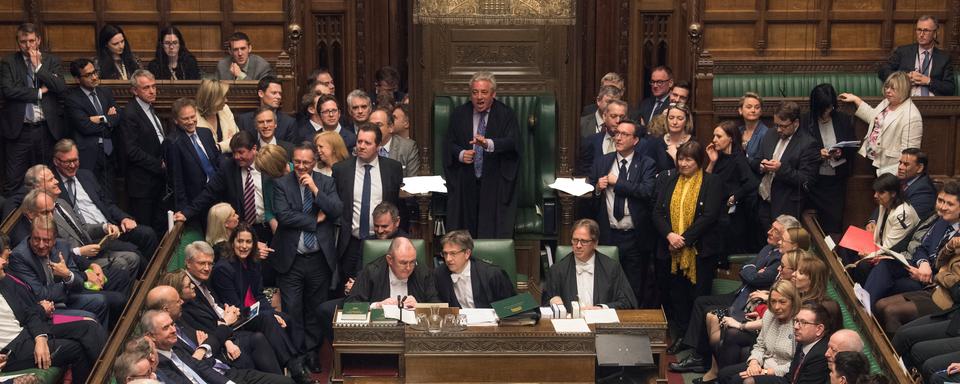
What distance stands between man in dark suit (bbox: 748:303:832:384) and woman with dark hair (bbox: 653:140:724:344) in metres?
1.80

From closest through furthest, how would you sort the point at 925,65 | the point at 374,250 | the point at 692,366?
the point at 374,250, the point at 692,366, the point at 925,65

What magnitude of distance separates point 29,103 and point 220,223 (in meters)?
1.79

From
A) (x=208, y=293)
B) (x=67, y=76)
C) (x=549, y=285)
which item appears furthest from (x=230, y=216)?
(x=67, y=76)

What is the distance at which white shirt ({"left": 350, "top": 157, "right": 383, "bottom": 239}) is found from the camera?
10.1m

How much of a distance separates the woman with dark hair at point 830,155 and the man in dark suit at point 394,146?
2.70 metres

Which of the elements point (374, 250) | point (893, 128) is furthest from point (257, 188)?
point (893, 128)

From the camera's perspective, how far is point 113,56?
11.4 meters

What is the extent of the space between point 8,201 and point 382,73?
330 cm

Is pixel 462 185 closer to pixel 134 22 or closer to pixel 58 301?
pixel 58 301

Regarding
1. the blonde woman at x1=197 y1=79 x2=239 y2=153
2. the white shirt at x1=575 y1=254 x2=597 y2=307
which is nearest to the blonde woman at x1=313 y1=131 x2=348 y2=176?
the blonde woman at x1=197 y1=79 x2=239 y2=153

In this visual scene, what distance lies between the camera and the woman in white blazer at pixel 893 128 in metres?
10.5

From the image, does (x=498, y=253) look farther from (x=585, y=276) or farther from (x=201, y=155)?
(x=201, y=155)

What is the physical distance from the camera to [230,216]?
9.61 meters

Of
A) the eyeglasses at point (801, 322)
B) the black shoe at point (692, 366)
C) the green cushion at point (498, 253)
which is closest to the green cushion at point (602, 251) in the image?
the green cushion at point (498, 253)
